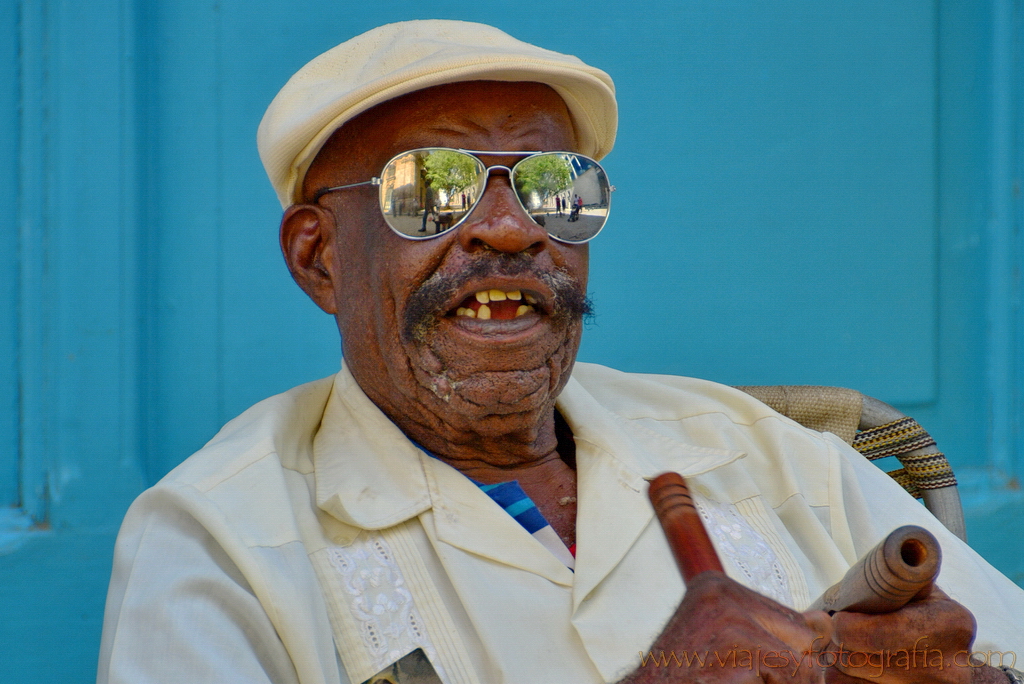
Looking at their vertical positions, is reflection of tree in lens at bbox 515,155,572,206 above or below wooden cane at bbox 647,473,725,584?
above

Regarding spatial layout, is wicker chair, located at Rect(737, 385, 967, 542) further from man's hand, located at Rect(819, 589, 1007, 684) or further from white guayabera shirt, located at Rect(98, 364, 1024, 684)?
man's hand, located at Rect(819, 589, 1007, 684)

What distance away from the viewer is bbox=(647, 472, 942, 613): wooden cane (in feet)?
4.19

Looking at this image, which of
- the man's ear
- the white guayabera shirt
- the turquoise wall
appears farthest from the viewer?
the turquoise wall

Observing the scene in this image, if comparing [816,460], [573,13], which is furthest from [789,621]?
[573,13]

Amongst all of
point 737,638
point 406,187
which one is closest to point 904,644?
point 737,638

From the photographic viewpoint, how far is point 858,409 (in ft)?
7.88

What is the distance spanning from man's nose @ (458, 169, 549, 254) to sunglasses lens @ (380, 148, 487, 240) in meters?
0.02

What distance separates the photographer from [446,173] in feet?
6.07

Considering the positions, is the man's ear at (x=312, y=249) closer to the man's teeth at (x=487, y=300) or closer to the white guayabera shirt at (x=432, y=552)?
the white guayabera shirt at (x=432, y=552)

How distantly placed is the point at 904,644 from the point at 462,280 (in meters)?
1.00

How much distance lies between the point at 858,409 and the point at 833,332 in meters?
0.63

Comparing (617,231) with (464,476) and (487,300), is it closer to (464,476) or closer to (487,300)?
(487,300)

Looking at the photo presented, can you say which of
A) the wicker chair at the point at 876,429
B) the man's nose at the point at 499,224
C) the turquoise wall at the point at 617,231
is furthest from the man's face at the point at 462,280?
the wicker chair at the point at 876,429

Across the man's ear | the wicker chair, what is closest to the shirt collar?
the man's ear
